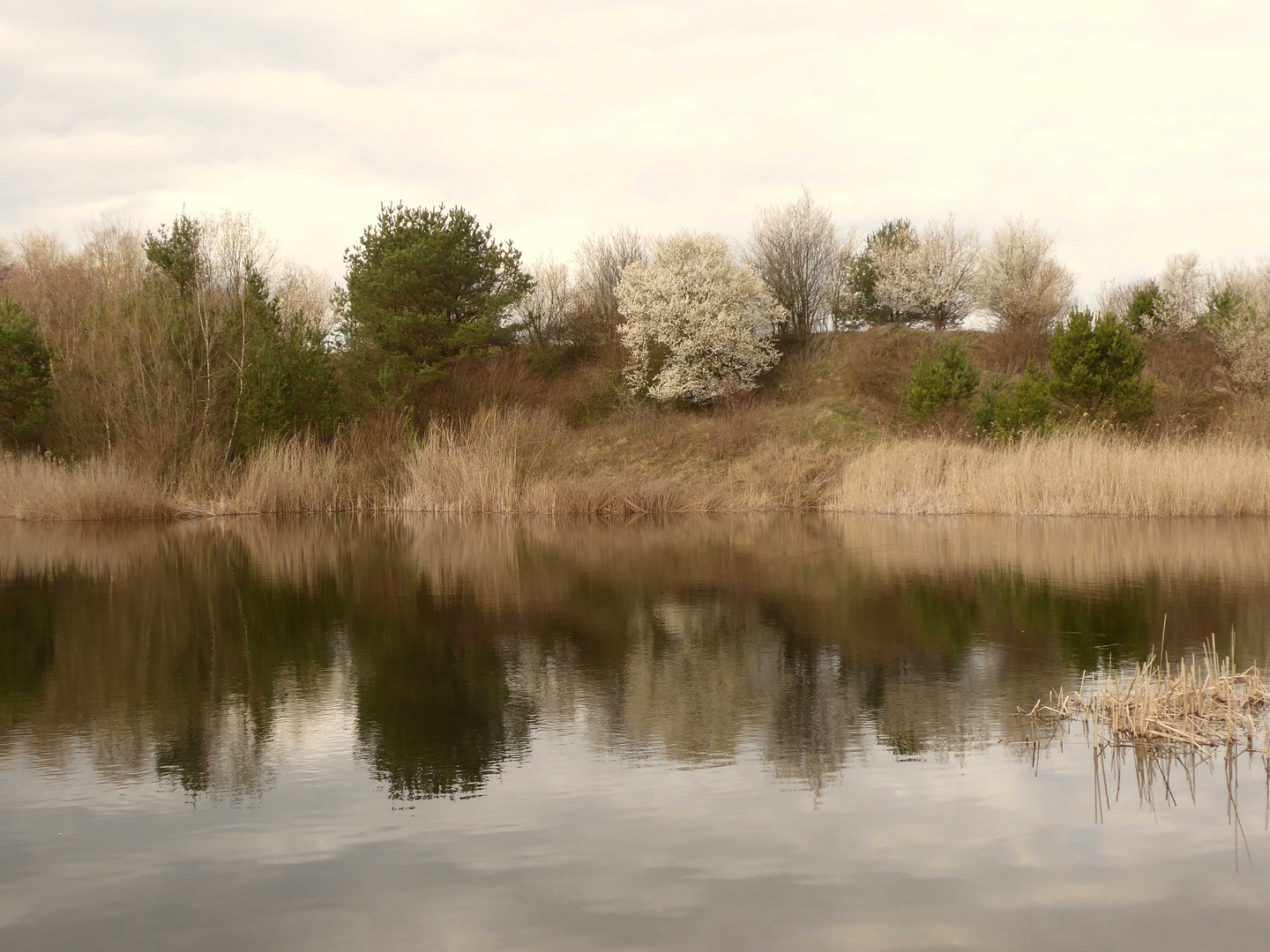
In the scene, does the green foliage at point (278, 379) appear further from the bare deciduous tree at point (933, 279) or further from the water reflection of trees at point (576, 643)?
the bare deciduous tree at point (933, 279)

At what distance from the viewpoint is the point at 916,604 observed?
32.2 ft

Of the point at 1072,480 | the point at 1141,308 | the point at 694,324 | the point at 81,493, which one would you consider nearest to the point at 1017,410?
the point at 1072,480

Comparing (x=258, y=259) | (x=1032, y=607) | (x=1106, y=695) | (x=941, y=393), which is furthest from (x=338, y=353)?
(x=1106, y=695)

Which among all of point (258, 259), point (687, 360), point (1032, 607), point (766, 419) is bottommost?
point (1032, 607)

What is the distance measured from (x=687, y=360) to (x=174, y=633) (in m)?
27.8

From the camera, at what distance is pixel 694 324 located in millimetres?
35312

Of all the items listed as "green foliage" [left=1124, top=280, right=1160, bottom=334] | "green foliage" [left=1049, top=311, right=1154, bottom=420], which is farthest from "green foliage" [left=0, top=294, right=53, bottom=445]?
"green foliage" [left=1124, top=280, right=1160, bottom=334]

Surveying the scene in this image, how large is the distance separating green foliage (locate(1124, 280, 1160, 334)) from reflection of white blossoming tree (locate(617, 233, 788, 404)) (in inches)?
530

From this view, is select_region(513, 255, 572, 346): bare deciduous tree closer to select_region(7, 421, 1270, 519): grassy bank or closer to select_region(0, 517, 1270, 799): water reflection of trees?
select_region(7, 421, 1270, 519): grassy bank

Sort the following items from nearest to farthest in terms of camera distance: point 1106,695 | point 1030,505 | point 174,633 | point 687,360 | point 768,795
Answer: point 768,795 < point 1106,695 < point 174,633 < point 1030,505 < point 687,360

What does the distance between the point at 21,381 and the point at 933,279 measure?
29.6 m

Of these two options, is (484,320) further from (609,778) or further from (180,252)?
(609,778)

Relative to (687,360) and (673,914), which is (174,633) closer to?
(673,914)

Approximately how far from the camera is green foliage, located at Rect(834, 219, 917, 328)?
39781mm
